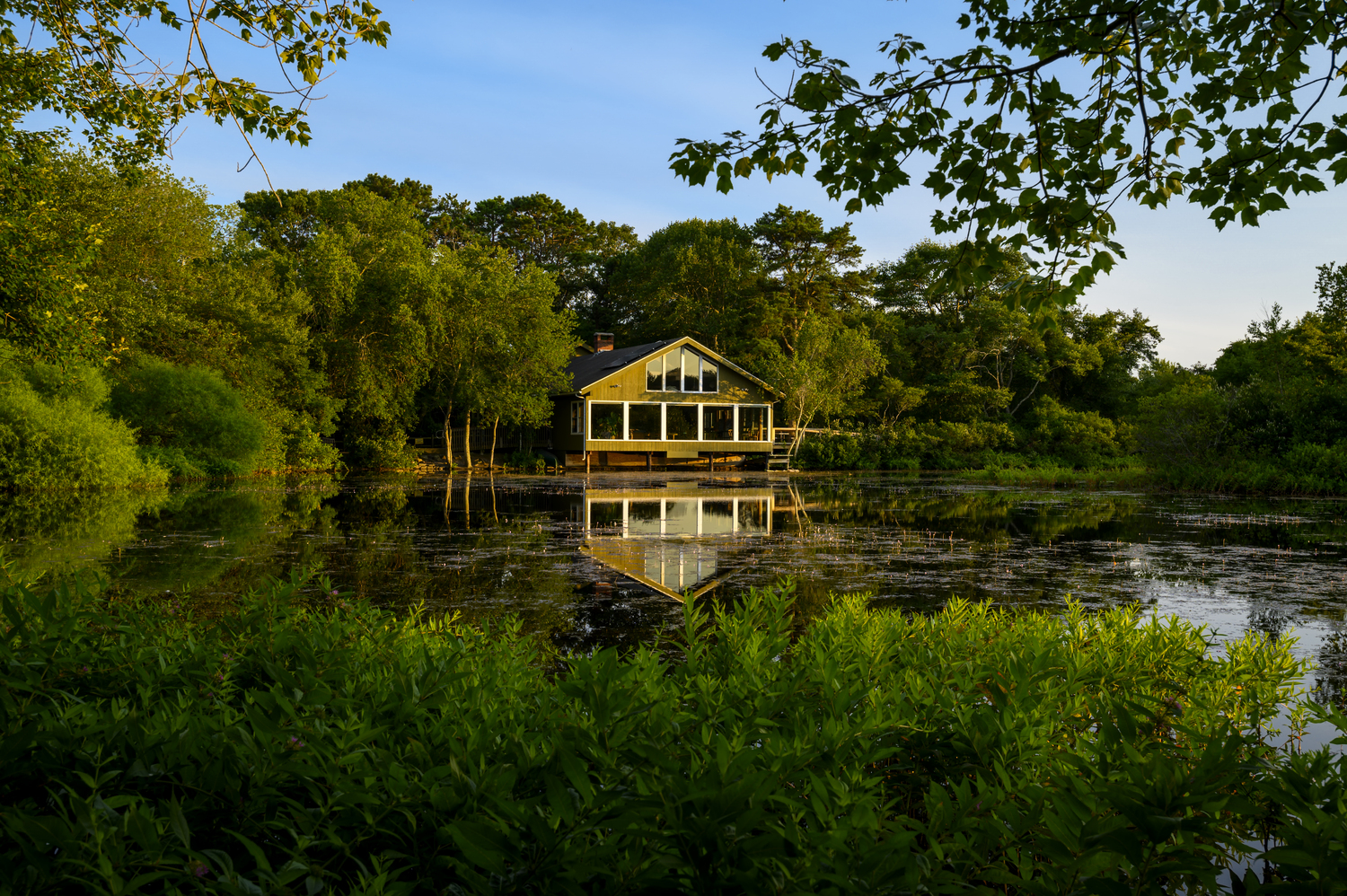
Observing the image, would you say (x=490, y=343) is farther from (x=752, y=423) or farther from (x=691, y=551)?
(x=691, y=551)

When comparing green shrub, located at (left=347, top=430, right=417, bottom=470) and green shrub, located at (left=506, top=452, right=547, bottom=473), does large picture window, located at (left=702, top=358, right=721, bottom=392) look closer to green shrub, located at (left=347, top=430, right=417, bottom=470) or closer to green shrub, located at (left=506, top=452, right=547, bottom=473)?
green shrub, located at (left=506, top=452, right=547, bottom=473)

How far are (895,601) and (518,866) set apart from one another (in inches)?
A: 279

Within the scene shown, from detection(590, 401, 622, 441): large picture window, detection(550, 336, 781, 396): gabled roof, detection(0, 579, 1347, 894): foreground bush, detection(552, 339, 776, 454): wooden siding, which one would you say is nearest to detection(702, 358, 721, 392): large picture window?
detection(552, 339, 776, 454): wooden siding

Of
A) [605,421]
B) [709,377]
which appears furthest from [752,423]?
[605,421]

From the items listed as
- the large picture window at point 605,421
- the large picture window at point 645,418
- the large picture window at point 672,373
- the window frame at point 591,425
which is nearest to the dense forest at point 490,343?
the window frame at point 591,425

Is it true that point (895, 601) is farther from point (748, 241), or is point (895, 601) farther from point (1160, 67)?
point (748, 241)

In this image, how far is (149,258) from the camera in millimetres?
26938

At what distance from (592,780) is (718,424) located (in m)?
41.4

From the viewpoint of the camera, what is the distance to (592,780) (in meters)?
2.56

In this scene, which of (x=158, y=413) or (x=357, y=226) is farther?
(x=357, y=226)

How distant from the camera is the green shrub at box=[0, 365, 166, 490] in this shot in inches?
801

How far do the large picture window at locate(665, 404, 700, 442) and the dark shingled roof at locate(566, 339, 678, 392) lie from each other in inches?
132

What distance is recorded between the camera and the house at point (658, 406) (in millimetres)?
39125

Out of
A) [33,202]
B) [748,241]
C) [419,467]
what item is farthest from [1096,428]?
[33,202]
